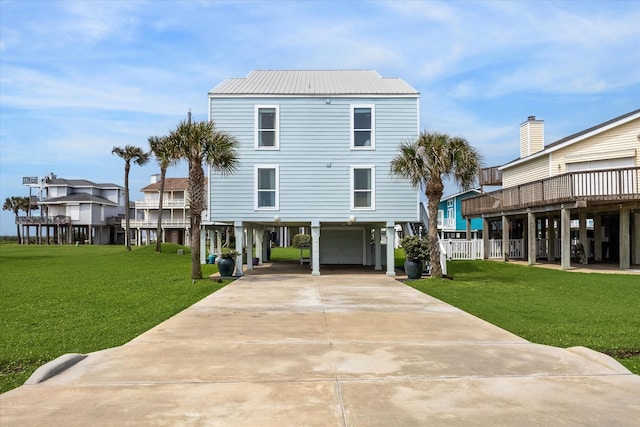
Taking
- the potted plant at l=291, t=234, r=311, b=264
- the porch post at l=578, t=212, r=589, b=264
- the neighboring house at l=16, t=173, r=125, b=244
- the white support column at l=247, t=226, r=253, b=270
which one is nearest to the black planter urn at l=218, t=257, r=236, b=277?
the white support column at l=247, t=226, r=253, b=270

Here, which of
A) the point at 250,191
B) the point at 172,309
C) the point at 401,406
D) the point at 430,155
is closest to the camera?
the point at 401,406

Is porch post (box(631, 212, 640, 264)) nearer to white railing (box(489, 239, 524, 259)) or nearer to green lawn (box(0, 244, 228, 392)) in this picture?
white railing (box(489, 239, 524, 259))

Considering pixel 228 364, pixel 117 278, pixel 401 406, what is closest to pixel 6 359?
pixel 228 364

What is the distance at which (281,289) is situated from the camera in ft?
49.9

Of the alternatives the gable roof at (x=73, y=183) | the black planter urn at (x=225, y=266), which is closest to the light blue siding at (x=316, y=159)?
the black planter urn at (x=225, y=266)

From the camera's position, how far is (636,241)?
23.2 meters

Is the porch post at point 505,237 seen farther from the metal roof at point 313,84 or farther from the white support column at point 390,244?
the metal roof at point 313,84

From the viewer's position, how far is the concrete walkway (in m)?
4.46

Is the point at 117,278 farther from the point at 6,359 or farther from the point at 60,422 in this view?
the point at 60,422

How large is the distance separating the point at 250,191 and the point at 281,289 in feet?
20.2

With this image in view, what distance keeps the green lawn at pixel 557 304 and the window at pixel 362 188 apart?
4375 mm

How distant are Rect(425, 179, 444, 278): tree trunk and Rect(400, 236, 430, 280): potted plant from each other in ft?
1.69

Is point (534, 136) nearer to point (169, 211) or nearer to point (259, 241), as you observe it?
point (259, 241)

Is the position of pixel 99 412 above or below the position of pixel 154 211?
below
